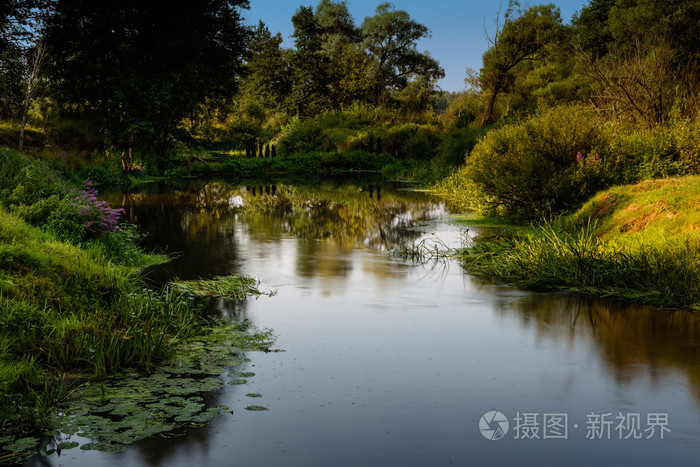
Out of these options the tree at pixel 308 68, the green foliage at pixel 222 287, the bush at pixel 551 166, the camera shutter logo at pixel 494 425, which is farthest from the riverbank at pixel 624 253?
the tree at pixel 308 68

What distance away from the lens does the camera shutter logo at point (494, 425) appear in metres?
5.18

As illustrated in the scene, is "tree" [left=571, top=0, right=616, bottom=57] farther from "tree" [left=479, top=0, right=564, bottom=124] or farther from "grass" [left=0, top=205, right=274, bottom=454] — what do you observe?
"grass" [left=0, top=205, right=274, bottom=454]

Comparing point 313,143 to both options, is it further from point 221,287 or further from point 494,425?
point 494,425

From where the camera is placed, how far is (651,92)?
21422mm

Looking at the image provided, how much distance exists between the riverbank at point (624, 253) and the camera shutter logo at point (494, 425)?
4.81 m

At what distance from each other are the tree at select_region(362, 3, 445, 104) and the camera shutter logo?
68776 millimetres

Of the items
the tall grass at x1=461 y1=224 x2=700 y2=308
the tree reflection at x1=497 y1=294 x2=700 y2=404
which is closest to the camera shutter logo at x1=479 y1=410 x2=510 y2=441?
the tree reflection at x1=497 y1=294 x2=700 y2=404

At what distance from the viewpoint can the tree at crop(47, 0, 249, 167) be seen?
3080 centimetres

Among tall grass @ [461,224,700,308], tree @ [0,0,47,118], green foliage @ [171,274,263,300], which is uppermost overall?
tree @ [0,0,47,118]

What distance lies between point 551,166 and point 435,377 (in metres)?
10.6

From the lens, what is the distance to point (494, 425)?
17.6 ft

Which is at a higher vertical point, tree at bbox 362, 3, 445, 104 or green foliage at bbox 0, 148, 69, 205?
tree at bbox 362, 3, 445, 104

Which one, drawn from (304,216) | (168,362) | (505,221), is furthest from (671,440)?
(304,216)

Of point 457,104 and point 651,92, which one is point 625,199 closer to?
point 651,92
